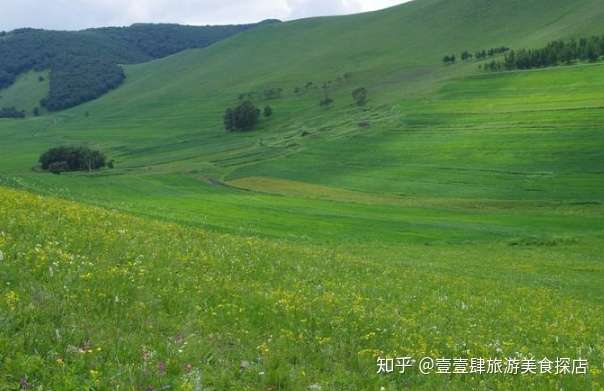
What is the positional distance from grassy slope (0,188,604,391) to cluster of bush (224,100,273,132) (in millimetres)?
158153

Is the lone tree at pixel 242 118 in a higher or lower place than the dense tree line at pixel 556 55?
lower

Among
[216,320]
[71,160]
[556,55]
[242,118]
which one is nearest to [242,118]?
[242,118]

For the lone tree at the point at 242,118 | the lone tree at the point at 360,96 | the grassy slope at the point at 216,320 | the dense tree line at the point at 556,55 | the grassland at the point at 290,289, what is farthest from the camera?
the lone tree at the point at 242,118

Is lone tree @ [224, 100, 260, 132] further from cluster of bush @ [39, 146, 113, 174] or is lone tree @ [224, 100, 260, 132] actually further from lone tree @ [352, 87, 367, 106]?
cluster of bush @ [39, 146, 113, 174]

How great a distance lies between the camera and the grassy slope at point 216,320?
8156 mm

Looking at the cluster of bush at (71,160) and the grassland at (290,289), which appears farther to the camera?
the cluster of bush at (71,160)

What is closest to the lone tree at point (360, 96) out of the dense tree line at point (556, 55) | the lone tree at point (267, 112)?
the lone tree at point (267, 112)

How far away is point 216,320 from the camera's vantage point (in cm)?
1037

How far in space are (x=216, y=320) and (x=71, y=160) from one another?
5276 inches

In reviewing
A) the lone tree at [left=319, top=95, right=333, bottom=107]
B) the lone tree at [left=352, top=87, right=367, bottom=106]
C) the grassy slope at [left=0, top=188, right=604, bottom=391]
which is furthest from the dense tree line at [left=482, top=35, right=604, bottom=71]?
the grassy slope at [left=0, top=188, right=604, bottom=391]

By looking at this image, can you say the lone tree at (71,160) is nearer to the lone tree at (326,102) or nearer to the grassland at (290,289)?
the grassland at (290,289)

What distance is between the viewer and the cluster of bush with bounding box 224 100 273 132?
576 feet

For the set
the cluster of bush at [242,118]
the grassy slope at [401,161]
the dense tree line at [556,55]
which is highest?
the dense tree line at [556,55]

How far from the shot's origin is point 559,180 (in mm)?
83562
